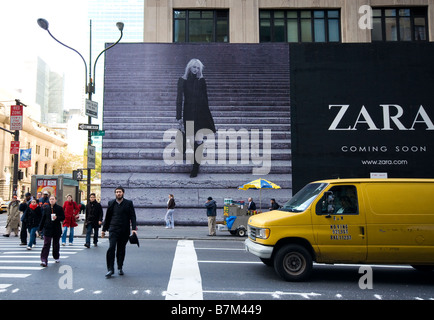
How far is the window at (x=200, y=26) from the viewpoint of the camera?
22969 mm

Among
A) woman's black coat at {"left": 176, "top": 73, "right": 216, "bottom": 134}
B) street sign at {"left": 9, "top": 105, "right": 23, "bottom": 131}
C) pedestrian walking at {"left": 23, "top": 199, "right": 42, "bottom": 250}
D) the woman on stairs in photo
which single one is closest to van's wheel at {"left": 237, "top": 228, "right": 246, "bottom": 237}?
the woman on stairs in photo

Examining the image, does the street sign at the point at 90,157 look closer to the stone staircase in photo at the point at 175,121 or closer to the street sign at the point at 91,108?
the street sign at the point at 91,108

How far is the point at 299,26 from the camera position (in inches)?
909

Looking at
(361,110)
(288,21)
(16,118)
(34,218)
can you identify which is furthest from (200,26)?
(34,218)

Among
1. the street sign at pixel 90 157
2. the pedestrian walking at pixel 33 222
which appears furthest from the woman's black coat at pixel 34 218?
the street sign at pixel 90 157

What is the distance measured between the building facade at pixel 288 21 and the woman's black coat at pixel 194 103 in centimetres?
299

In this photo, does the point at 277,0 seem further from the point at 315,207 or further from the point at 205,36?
the point at 315,207

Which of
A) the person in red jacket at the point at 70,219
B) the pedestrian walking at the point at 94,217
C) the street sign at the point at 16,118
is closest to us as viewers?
the pedestrian walking at the point at 94,217

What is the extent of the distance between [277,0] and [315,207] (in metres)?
19.1

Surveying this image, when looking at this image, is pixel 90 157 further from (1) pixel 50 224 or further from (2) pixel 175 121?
(1) pixel 50 224

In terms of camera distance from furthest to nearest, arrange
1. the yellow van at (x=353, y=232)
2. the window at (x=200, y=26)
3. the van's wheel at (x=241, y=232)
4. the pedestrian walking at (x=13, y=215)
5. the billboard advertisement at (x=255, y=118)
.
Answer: the window at (x=200, y=26)
the billboard advertisement at (x=255, y=118)
the van's wheel at (x=241, y=232)
the pedestrian walking at (x=13, y=215)
the yellow van at (x=353, y=232)

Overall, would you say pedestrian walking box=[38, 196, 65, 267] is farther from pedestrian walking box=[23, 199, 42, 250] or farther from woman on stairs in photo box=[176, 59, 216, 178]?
woman on stairs in photo box=[176, 59, 216, 178]
